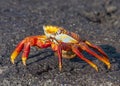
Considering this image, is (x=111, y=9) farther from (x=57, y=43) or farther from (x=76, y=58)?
(x=57, y=43)

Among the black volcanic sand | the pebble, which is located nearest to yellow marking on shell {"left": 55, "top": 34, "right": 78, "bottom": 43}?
the black volcanic sand

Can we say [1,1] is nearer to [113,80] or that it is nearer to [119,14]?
[119,14]

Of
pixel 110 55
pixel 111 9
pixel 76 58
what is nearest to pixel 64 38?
pixel 76 58

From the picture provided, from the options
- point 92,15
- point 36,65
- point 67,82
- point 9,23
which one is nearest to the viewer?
point 67,82

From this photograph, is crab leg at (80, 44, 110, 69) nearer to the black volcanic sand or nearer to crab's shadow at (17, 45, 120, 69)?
the black volcanic sand

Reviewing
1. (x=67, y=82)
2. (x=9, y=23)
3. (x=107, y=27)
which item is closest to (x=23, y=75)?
(x=67, y=82)

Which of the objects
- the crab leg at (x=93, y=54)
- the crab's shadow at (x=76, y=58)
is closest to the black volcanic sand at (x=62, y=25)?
the crab's shadow at (x=76, y=58)

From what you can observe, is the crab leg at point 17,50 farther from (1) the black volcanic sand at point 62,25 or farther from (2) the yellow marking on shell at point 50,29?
(2) the yellow marking on shell at point 50,29

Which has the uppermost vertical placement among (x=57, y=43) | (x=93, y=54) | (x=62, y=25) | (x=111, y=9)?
(x=111, y=9)
